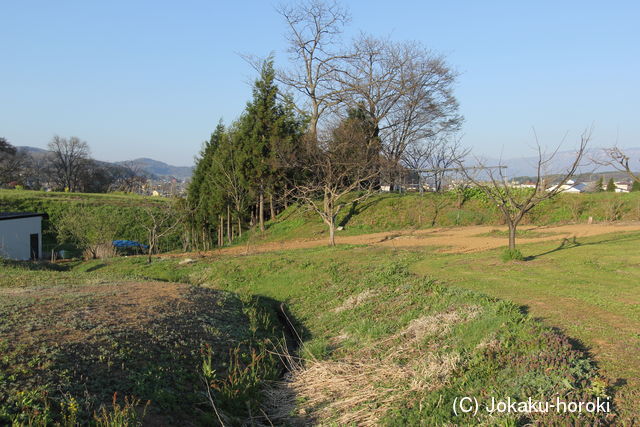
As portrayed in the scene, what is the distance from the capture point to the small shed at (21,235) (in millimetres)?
24078

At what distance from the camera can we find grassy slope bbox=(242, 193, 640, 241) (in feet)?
77.1

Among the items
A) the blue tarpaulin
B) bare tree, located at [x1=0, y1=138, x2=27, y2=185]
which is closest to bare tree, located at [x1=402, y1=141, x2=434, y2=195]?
the blue tarpaulin

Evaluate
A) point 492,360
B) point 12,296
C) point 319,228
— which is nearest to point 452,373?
point 492,360

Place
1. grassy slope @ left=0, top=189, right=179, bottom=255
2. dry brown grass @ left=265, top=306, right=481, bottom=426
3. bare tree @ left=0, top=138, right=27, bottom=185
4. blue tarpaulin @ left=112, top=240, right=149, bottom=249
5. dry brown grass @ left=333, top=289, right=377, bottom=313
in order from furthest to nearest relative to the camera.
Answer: bare tree @ left=0, top=138, right=27, bottom=185 → grassy slope @ left=0, top=189, right=179, bottom=255 → blue tarpaulin @ left=112, top=240, right=149, bottom=249 → dry brown grass @ left=333, top=289, right=377, bottom=313 → dry brown grass @ left=265, top=306, right=481, bottom=426

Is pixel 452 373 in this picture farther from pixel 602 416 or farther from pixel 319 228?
pixel 319 228

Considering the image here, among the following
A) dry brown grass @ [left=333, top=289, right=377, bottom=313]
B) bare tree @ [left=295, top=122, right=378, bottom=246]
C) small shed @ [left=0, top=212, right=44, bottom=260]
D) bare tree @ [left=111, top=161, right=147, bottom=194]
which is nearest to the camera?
dry brown grass @ [left=333, top=289, right=377, bottom=313]

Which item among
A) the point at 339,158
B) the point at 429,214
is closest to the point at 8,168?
the point at 339,158

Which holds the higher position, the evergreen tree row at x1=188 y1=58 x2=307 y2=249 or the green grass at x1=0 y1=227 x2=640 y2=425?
the evergreen tree row at x1=188 y1=58 x2=307 y2=249

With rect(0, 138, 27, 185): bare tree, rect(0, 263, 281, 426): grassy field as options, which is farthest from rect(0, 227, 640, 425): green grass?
rect(0, 138, 27, 185): bare tree

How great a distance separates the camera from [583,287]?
920 centimetres

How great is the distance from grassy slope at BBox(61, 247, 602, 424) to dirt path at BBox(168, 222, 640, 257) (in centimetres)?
468

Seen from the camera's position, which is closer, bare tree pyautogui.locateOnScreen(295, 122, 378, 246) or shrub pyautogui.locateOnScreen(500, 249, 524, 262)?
shrub pyautogui.locateOnScreen(500, 249, 524, 262)

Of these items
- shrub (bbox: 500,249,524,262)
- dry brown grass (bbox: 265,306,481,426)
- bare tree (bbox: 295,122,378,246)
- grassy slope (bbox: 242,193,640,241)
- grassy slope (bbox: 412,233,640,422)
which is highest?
bare tree (bbox: 295,122,378,246)

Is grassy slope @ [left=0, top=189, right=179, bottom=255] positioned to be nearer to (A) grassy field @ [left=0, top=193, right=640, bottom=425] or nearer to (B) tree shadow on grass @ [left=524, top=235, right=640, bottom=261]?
(A) grassy field @ [left=0, top=193, right=640, bottom=425]
